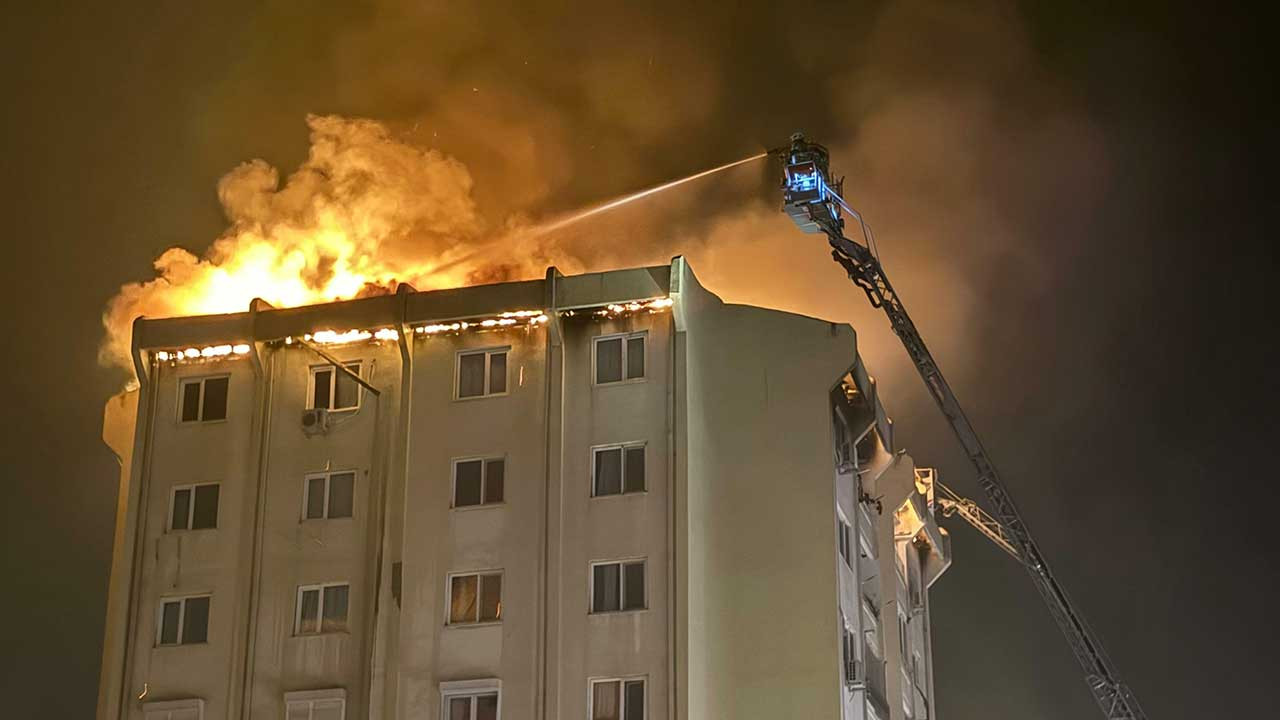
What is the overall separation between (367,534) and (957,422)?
20547 millimetres

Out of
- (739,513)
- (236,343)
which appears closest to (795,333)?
(739,513)

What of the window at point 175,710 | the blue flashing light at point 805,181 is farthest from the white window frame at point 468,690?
the blue flashing light at point 805,181

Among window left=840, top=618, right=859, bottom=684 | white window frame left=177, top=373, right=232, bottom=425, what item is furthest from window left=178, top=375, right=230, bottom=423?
window left=840, top=618, right=859, bottom=684

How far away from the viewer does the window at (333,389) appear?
45031 mm

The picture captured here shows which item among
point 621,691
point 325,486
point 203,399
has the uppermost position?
point 203,399

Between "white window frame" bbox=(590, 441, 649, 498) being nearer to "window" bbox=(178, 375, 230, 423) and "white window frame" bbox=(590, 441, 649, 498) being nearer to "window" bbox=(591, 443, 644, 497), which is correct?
"window" bbox=(591, 443, 644, 497)

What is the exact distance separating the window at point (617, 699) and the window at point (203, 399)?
14092mm

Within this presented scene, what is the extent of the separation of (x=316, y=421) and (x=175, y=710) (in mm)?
8724

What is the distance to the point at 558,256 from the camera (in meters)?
56.4

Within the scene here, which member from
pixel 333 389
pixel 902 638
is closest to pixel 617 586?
pixel 333 389

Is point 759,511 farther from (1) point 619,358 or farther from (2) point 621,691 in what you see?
(2) point 621,691

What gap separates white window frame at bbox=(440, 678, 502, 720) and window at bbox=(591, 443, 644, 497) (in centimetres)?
562

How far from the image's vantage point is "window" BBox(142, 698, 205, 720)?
42.7 meters

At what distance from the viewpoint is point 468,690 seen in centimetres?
4100
